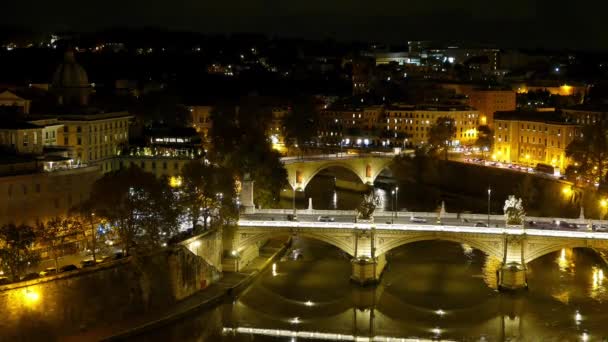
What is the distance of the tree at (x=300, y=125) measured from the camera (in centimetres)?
8781

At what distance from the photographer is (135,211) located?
40.1 meters

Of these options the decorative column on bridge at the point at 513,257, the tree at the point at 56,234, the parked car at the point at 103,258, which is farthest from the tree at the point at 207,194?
the decorative column on bridge at the point at 513,257

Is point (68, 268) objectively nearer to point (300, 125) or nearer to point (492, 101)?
point (300, 125)

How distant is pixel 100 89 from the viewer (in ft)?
284

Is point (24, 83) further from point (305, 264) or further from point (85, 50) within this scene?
point (85, 50)

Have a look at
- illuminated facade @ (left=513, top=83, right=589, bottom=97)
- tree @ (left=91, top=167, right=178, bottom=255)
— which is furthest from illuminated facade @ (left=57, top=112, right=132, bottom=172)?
illuminated facade @ (left=513, top=83, right=589, bottom=97)

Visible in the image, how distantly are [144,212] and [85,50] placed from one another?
275 feet

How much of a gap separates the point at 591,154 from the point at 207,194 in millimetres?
28563

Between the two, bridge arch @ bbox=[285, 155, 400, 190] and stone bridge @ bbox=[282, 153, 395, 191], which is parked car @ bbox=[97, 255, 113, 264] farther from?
bridge arch @ bbox=[285, 155, 400, 190]

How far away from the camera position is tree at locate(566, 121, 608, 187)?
62.0 metres

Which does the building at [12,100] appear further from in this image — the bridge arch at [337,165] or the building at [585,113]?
the building at [585,113]

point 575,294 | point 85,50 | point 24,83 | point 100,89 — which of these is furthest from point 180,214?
point 85,50

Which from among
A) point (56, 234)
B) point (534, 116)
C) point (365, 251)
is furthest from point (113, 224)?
point (534, 116)

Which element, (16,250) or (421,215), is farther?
(421,215)
